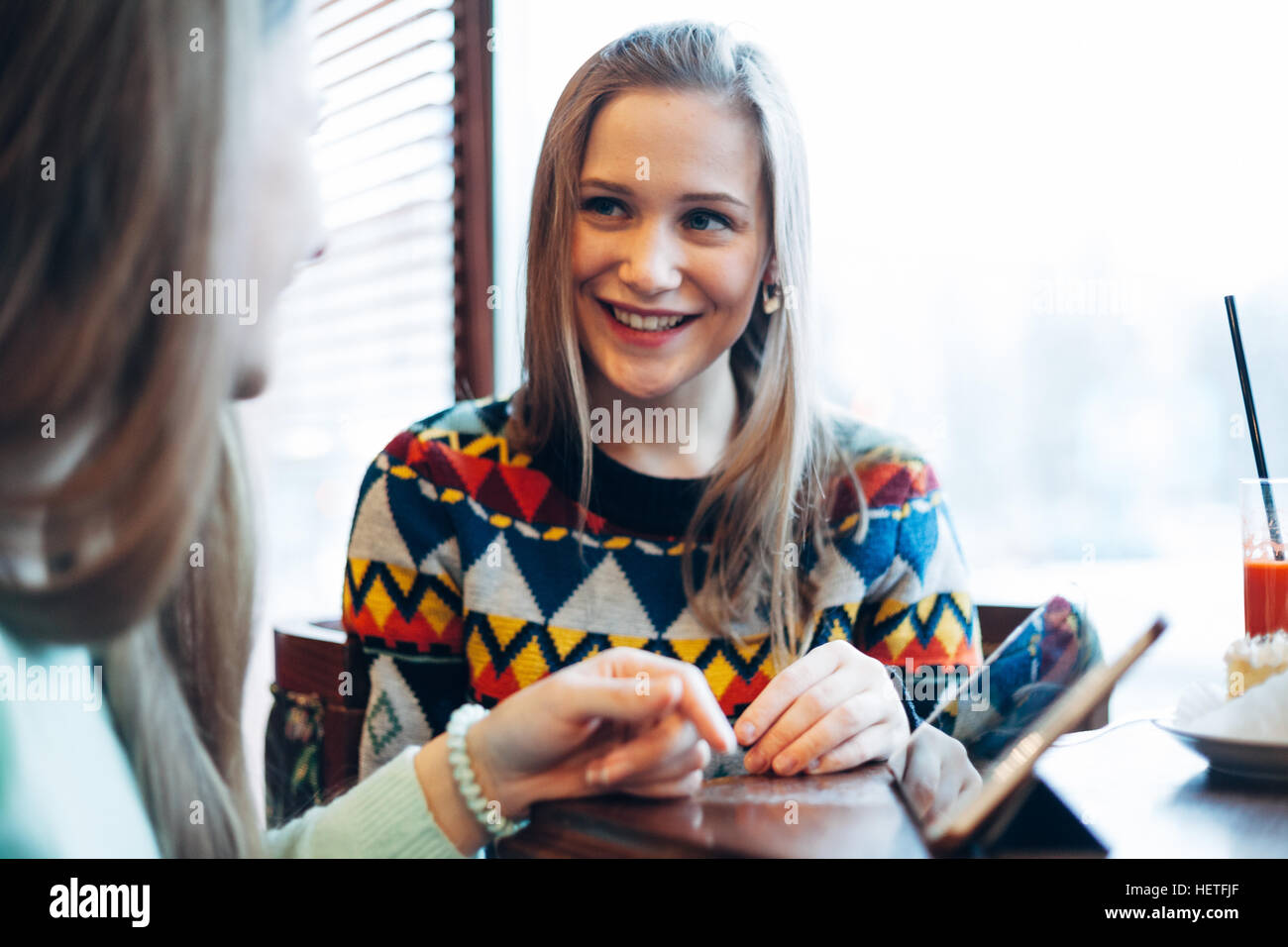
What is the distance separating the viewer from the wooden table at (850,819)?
0.44m

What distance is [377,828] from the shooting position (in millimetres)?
547

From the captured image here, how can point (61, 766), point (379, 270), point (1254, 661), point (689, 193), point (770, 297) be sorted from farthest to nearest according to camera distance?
point (379, 270) < point (770, 297) < point (689, 193) < point (1254, 661) < point (61, 766)

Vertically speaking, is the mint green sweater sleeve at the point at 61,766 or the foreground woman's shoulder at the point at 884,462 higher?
the foreground woman's shoulder at the point at 884,462

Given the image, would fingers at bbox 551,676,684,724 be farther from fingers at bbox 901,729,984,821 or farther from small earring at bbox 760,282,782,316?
small earring at bbox 760,282,782,316

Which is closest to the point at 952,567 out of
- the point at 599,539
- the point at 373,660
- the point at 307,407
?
the point at 599,539

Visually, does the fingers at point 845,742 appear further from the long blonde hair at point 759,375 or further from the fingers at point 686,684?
the long blonde hair at point 759,375

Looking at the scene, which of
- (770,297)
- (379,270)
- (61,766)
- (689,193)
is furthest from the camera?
(379,270)

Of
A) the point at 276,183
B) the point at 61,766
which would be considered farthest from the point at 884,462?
the point at 61,766

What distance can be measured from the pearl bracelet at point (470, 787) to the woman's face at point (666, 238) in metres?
0.41

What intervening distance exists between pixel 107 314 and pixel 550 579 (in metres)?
0.50

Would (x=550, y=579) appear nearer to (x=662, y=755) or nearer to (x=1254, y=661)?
(x=662, y=755)

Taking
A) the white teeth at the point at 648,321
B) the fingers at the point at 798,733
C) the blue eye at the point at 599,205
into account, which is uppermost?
the blue eye at the point at 599,205

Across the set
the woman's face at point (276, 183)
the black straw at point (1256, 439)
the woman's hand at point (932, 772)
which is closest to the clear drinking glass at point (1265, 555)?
the black straw at point (1256, 439)

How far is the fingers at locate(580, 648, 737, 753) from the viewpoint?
476 mm
